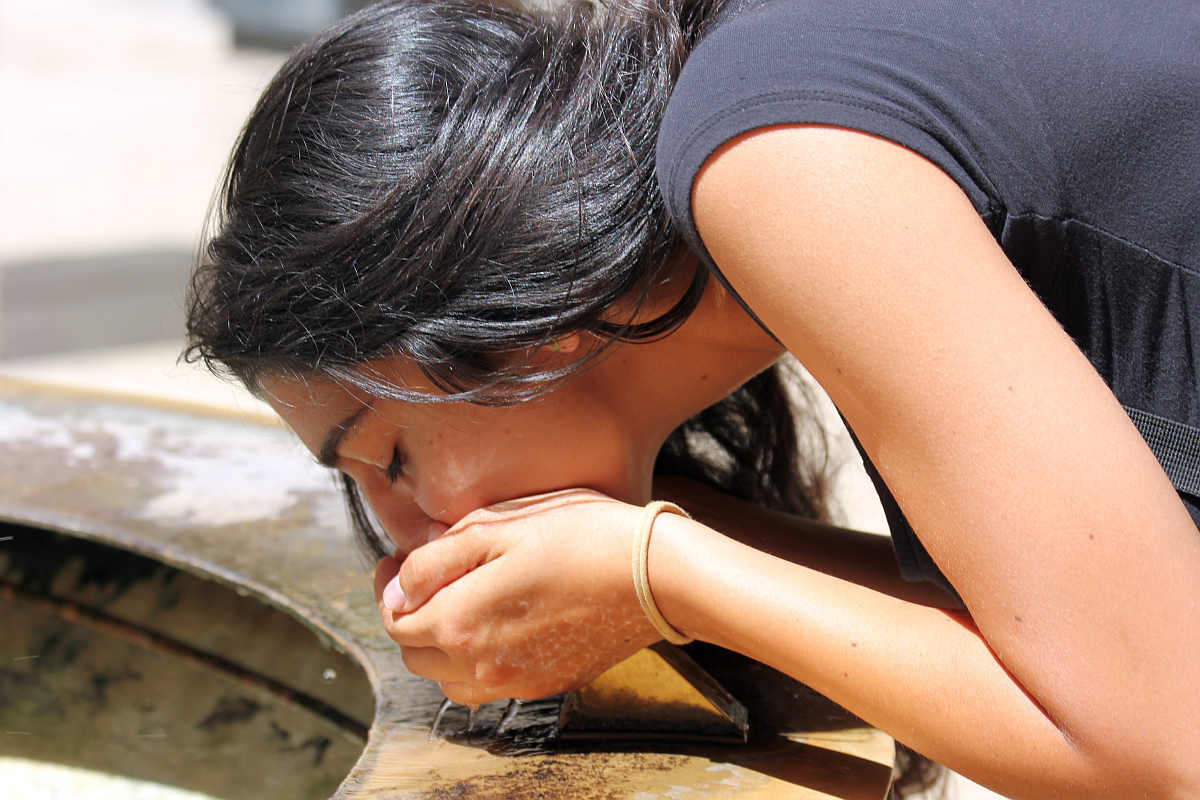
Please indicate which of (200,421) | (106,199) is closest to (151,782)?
(200,421)

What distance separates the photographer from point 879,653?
819 millimetres

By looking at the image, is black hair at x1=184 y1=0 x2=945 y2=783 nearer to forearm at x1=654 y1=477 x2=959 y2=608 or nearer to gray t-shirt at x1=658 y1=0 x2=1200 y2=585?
gray t-shirt at x1=658 y1=0 x2=1200 y2=585

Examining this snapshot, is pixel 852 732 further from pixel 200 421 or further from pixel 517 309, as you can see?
pixel 200 421

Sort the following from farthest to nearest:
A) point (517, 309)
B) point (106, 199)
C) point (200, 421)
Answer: point (106, 199), point (200, 421), point (517, 309)

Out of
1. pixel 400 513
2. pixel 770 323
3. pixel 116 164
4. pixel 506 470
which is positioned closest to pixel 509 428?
pixel 506 470

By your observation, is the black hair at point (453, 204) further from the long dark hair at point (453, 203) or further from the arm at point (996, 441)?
the arm at point (996, 441)

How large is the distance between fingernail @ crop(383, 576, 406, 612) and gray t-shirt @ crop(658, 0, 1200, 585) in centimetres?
39

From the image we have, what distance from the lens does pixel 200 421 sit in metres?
1.72

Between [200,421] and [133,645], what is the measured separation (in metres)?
0.35

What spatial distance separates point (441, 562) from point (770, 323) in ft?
1.09

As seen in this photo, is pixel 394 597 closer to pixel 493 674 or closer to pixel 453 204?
pixel 493 674

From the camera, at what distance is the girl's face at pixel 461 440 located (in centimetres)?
93

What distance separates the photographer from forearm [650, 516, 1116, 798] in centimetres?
76

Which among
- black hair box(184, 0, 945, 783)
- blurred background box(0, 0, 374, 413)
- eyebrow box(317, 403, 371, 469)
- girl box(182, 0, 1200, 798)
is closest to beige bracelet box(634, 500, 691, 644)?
girl box(182, 0, 1200, 798)
